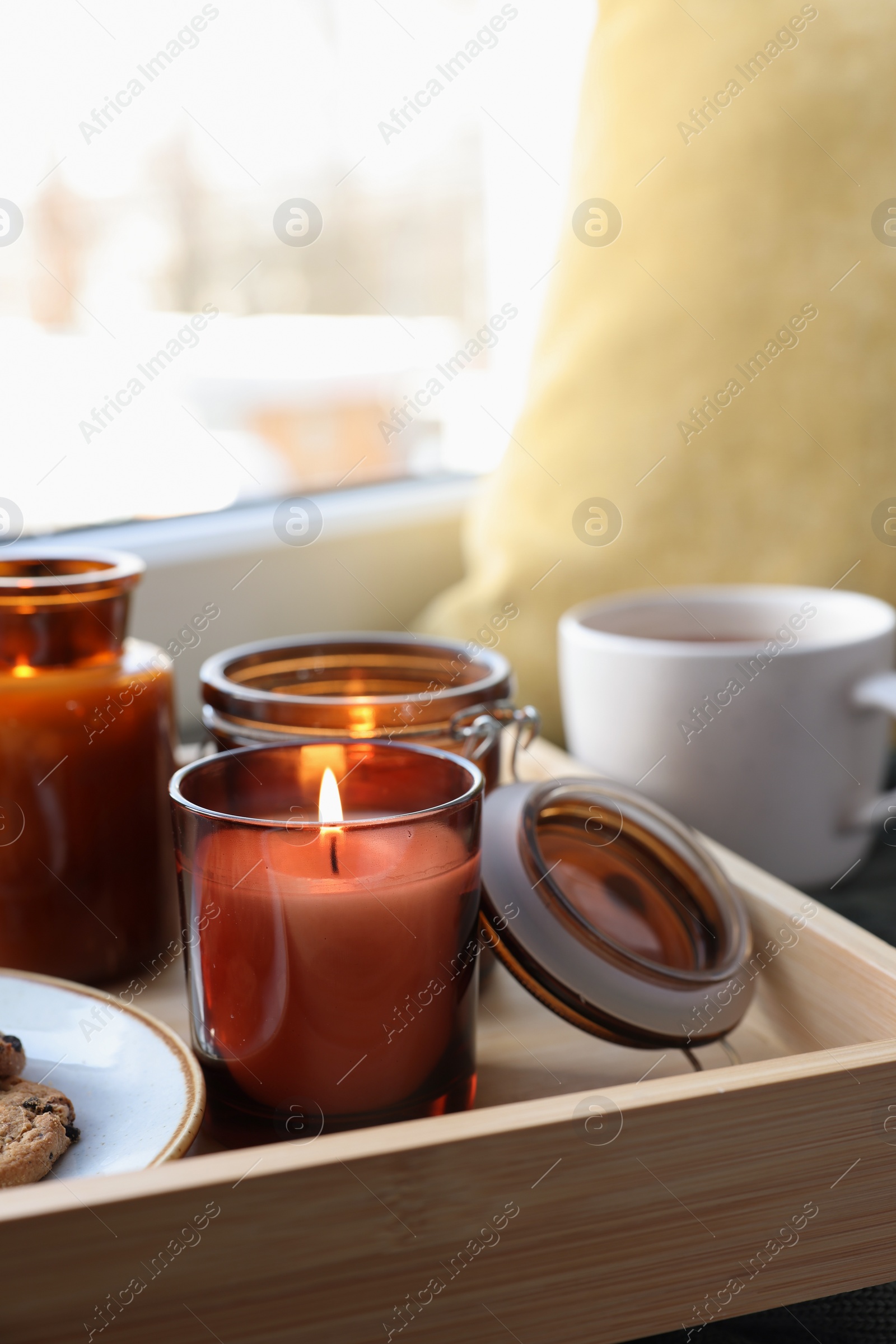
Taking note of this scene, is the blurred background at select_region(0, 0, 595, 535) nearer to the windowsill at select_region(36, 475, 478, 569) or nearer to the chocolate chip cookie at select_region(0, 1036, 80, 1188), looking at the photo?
the windowsill at select_region(36, 475, 478, 569)

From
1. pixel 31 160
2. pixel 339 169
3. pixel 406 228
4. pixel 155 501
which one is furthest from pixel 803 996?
pixel 406 228

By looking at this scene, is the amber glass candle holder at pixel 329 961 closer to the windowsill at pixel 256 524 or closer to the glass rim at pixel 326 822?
the glass rim at pixel 326 822

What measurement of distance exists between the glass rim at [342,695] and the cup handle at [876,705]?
17cm

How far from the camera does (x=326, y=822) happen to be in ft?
1.04

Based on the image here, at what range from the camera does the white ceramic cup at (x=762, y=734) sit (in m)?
0.52

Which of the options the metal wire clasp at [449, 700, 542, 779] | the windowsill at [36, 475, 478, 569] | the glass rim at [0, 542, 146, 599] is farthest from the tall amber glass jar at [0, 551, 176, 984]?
the windowsill at [36, 475, 478, 569]

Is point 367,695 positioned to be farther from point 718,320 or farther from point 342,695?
point 718,320

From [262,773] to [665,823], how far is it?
0.51 feet

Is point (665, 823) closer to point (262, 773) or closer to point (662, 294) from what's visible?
point (262, 773)

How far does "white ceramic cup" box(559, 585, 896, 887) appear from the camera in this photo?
516 millimetres

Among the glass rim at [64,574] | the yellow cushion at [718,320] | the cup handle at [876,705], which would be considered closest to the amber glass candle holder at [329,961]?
the glass rim at [64,574]

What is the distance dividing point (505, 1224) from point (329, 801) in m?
0.13

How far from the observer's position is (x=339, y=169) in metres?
1.05

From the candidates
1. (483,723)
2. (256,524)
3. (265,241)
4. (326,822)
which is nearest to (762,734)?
(483,723)
